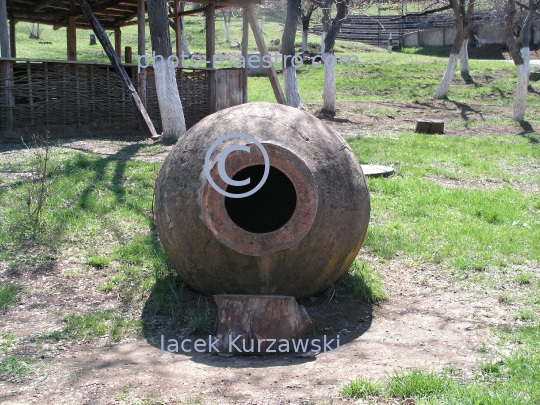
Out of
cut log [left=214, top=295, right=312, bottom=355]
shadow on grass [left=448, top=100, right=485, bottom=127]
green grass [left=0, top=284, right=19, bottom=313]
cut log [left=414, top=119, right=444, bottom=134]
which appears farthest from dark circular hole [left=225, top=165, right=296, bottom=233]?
shadow on grass [left=448, top=100, right=485, bottom=127]

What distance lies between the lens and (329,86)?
15.7 m

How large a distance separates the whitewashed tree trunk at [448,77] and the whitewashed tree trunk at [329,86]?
14.3ft

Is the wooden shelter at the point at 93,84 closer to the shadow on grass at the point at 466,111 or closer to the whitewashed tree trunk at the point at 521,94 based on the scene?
the shadow on grass at the point at 466,111

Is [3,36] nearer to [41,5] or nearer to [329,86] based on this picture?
[41,5]

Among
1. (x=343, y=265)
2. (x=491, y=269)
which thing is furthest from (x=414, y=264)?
(x=343, y=265)

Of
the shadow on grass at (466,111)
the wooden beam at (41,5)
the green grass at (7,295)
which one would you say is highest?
the wooden beam at (41,5)

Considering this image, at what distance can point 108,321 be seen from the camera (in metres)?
4.47

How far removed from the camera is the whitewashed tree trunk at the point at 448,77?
18.3 m

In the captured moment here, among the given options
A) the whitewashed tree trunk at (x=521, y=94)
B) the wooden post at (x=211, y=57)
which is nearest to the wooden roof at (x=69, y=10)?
the wooden post at (x=211, y=57)

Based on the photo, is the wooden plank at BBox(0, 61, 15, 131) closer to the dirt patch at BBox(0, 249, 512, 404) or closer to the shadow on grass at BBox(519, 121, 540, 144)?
the dirt patch at BBox(0, 249, 512, 404)

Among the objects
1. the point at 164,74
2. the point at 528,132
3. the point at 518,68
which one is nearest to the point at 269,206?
the point at 164,74

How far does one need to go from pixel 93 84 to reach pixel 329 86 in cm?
598

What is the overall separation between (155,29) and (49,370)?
8.36 meters

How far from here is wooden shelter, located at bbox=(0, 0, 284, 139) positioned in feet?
38.1
